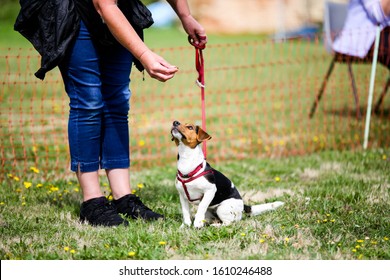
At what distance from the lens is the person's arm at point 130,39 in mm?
2863

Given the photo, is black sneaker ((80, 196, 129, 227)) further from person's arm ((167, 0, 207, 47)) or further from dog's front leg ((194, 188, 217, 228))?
person's arm ((167, 0, 207, 47))

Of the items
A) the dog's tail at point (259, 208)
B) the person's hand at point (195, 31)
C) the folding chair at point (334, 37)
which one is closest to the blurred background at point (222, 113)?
the folding chair at point (334, 37)

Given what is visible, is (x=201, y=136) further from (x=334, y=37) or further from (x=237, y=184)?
(x=334, y=37)

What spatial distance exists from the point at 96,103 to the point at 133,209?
662mm

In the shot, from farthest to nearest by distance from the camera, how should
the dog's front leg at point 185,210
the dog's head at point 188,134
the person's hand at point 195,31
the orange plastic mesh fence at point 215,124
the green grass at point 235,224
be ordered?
the orange plastic mesh fence at point 215,124 < the person's hand at point 195,31 < the dog's front leg at point 185,210 < the dog's head at point 188,134 < the green grass at point 235,224

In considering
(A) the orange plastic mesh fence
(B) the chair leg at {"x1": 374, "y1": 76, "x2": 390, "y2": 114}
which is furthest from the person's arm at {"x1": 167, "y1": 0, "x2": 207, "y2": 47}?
(B) the chair leg at {"x1": 374, "y1": 76, "x2": 390, "y2": 114}

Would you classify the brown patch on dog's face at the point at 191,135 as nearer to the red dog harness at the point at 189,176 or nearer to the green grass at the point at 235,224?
the red dog harness at the point at 189,176

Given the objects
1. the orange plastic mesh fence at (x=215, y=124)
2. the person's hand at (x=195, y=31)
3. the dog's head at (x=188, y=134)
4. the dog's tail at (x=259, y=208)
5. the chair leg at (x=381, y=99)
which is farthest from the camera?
the chair leg at (x=381, y=99)

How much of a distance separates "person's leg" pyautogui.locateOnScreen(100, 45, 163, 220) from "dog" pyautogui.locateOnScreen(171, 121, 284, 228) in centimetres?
30

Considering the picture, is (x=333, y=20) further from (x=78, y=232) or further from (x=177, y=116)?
(x=78, y=232)

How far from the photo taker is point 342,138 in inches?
232

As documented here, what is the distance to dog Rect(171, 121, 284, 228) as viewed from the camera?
10.3 ft

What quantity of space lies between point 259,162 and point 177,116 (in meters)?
2.22
